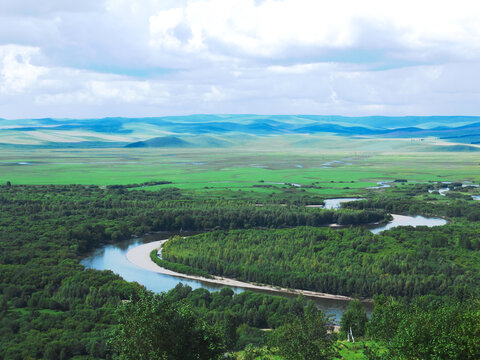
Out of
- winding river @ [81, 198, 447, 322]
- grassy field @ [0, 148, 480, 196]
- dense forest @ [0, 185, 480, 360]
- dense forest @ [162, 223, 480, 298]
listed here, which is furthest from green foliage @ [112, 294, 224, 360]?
grassy field @ [0, 148, 480, 196]

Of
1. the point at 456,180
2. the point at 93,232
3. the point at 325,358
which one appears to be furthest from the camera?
the point at 456,180

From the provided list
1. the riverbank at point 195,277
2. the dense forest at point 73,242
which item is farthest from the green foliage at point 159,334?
the riverbank at point 195,277

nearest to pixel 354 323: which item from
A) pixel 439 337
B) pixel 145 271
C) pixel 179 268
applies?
pixel 439 337

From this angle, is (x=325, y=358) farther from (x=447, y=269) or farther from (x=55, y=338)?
(x=447, y=269)

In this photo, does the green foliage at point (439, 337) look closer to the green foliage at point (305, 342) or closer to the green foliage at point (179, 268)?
the green foliage at point (305, 342)

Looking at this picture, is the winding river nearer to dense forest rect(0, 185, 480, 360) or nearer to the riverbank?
the riverbank

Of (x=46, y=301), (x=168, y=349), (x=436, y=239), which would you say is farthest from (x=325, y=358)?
(x=436, y=239)

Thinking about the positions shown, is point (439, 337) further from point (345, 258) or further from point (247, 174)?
point (247, 174)
